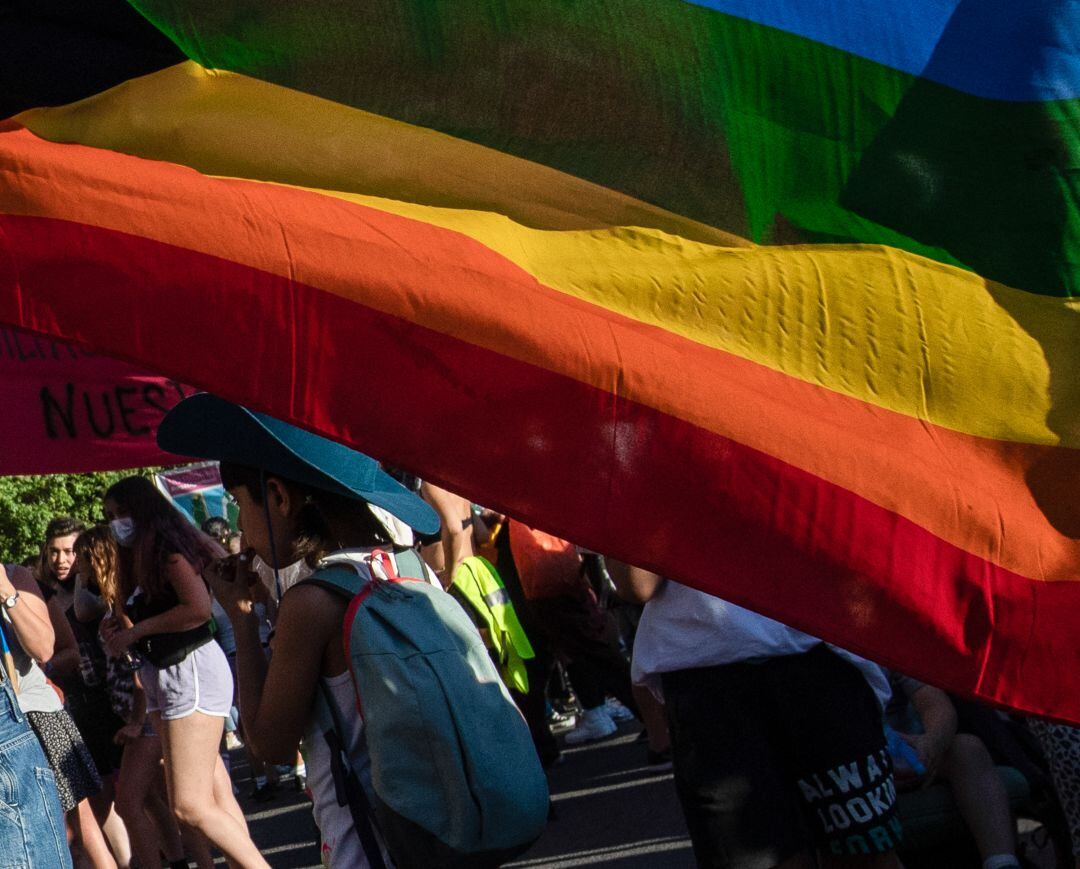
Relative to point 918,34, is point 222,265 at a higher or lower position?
lower

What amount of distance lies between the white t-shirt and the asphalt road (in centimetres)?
277

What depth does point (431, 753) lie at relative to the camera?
9.48ft

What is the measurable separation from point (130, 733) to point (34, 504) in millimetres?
25516

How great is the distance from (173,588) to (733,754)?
346 centimetres

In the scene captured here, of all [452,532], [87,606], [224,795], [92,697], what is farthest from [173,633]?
[87,606]

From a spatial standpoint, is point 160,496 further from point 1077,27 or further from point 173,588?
point 1077,27

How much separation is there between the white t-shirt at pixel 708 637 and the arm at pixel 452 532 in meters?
2.57

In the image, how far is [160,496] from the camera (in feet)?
22.6

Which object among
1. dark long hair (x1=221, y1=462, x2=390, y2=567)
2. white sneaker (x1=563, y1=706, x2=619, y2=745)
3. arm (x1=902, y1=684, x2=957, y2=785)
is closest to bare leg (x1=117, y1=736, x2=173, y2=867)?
arm (x1=902, y1=684, x2=957, y2=785)

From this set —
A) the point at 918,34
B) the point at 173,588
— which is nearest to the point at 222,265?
the point at 918,34

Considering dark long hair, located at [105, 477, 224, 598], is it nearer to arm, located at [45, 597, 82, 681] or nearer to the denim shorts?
the denim shorts

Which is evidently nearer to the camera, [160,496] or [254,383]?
[254,383]

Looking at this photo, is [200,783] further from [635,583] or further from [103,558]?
[635,583]

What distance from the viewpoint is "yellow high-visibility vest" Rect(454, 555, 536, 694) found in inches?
297
